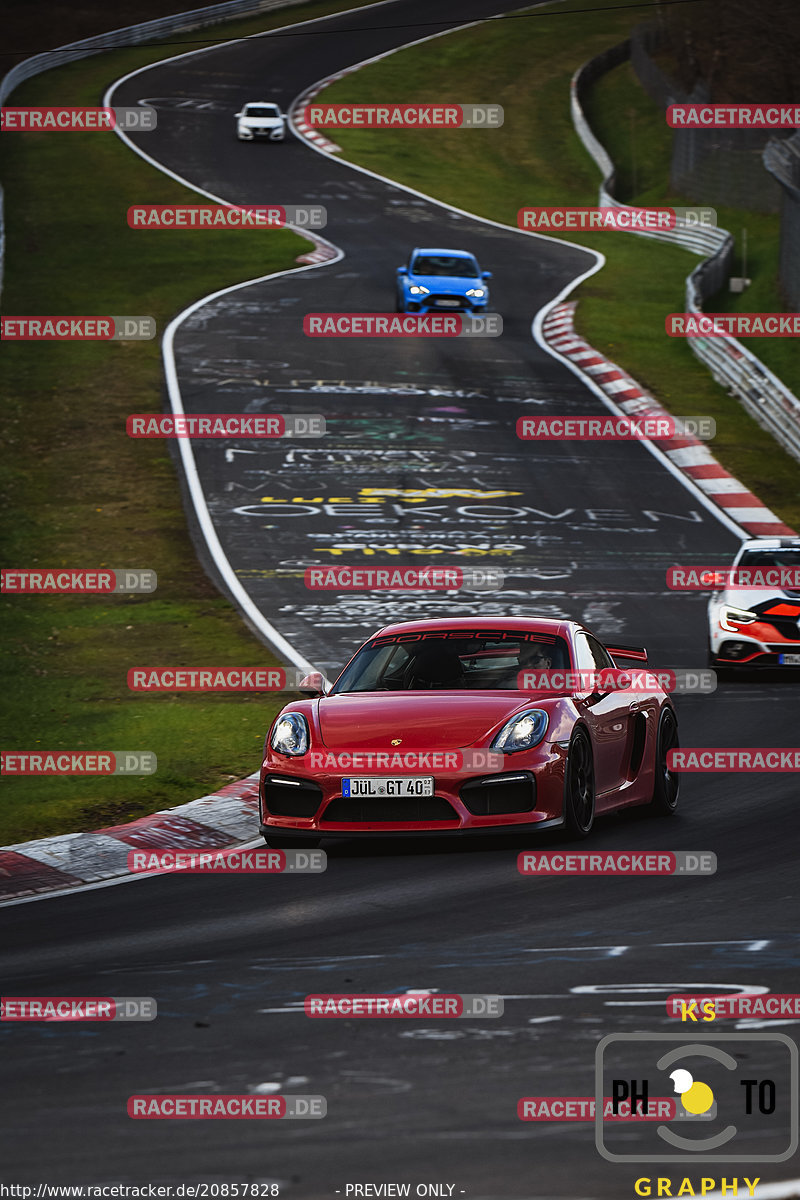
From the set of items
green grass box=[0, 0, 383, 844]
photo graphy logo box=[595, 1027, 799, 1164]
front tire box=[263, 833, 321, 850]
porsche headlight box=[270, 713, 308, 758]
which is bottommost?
green grass box=[0, 0, 383, 844]

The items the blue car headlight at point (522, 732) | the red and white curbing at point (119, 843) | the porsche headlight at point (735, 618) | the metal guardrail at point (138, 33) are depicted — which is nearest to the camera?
the red and white curbing at point (119, 843)

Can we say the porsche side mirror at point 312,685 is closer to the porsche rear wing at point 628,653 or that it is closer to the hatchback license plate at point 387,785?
the hatchback license plate at point 387,785

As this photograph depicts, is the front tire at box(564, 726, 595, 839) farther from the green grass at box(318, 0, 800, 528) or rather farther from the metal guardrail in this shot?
the metal guardrail

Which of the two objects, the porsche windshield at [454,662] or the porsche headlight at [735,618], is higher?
the porsche windshield at [454,662]

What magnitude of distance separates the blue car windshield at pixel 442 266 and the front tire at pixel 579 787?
29185 mm

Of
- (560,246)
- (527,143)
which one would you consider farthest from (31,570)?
(527,143)

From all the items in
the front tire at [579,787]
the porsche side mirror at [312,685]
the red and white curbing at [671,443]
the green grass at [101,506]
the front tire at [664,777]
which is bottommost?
the red and white curbing at [671,443]

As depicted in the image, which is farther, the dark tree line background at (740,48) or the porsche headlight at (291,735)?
the dark tree line background at (740,48)

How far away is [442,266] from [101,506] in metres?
14.8

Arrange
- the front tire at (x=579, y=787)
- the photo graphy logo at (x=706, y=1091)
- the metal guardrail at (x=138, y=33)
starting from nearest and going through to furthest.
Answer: the photo graphy logo at (x=706, y=1091) → the front tire at (x=579, y=787) → the metal guardrail at (x=138, y=33)

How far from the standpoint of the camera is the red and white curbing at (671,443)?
26.2 m

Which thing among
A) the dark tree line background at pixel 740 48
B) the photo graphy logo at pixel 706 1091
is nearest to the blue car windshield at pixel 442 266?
the dark tree line background at pixel 740 48

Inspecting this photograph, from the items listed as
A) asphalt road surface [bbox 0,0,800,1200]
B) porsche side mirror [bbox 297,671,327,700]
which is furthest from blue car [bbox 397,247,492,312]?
porsche side mirror [bbox 297,671,327,700]

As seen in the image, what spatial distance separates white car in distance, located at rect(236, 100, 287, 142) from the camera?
59781mm
